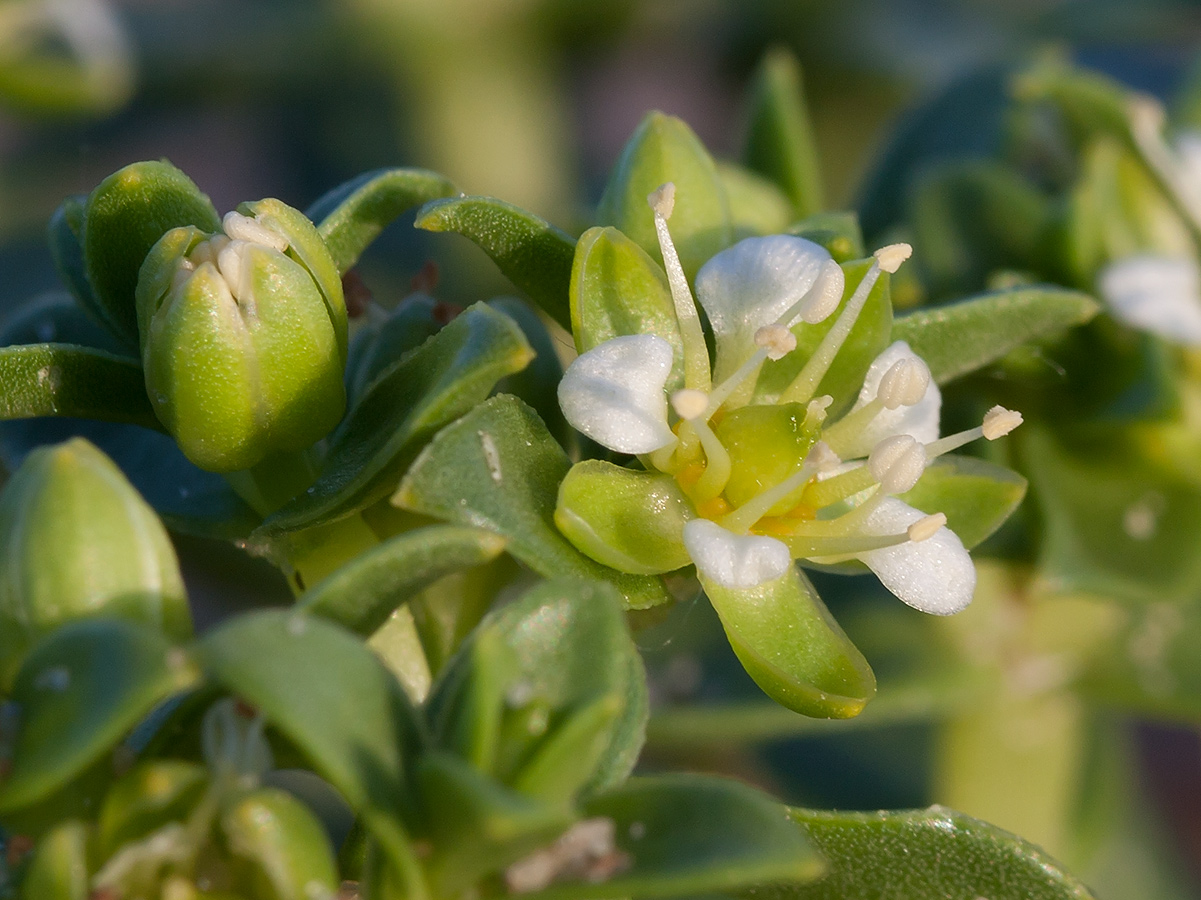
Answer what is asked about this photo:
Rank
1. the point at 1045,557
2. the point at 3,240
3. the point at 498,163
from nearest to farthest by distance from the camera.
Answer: the point at 1045,557 < the point at 3,240 < the point at 498,163

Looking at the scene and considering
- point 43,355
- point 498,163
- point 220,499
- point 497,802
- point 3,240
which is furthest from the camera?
point 498,163

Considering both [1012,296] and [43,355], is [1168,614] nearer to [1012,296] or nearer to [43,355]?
[1012,296]

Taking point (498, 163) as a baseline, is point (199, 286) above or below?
above

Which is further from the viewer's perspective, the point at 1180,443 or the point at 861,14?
the point at 861,14

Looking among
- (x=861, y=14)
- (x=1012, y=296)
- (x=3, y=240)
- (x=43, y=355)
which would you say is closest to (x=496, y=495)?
(x=43, y=355)

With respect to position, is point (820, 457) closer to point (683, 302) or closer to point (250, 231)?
point (683, 302)

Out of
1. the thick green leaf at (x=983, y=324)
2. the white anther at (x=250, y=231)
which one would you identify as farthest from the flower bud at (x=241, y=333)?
the thick green leaf at (x=983, y=324)

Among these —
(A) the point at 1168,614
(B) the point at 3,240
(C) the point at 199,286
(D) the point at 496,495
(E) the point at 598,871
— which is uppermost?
(C) the point at 199,286

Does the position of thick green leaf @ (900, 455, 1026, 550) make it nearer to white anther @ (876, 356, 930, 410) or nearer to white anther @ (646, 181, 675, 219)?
white anther @ (876, 356, 930, 410)
